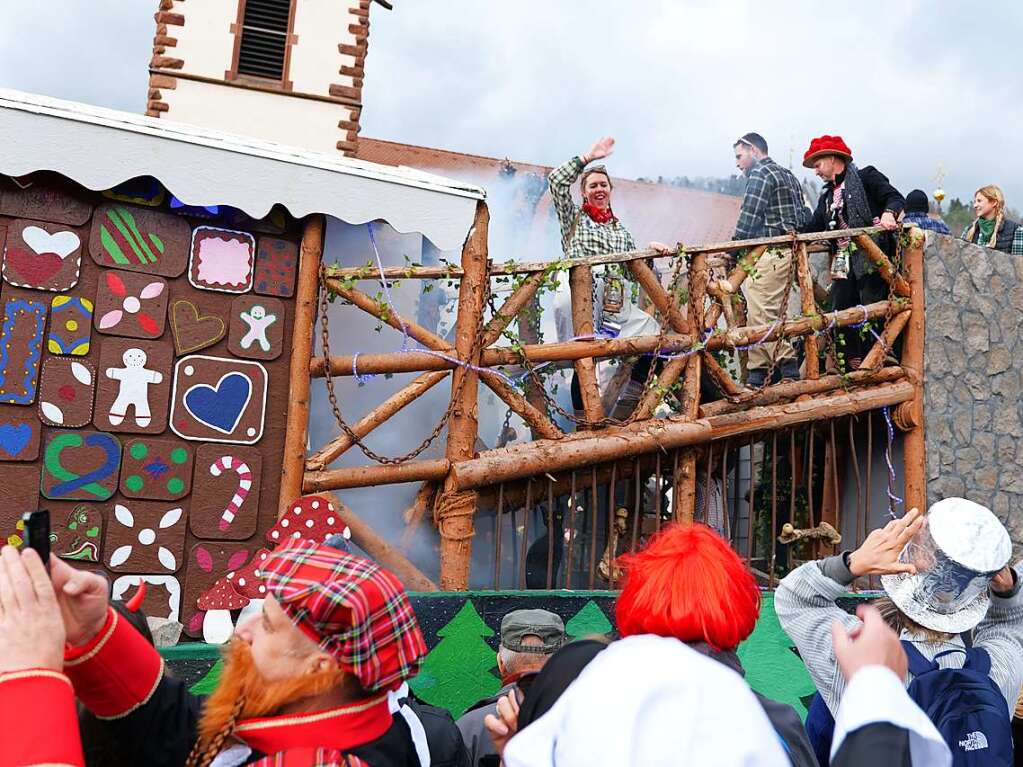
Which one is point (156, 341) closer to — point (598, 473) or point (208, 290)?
point (208, 290)

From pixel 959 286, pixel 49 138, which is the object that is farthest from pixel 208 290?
pixel 959 286

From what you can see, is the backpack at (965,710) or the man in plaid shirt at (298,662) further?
the backpack at (965,710)

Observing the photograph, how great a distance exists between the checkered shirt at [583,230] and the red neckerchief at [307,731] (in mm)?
5447

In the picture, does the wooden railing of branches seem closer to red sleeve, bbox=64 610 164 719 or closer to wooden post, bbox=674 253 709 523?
wooden post, bbox=674 253 709 523

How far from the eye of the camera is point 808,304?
22.5 ft

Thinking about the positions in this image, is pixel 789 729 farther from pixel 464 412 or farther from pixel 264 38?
pixel 264 38

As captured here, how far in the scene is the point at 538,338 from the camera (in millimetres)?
6406

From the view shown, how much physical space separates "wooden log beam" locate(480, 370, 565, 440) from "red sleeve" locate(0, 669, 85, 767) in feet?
13.6

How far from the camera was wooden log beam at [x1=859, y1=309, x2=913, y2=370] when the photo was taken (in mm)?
7129

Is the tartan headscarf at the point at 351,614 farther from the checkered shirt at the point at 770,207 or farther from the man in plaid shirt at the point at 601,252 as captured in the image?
the checkered shirt at the point at 770,207

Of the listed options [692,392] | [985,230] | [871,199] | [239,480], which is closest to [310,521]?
[239,480]

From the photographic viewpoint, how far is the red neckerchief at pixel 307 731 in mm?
1772

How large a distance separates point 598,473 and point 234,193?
266cm

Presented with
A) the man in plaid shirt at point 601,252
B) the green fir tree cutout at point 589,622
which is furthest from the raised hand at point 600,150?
the green fir tree cutout at point 589,622
